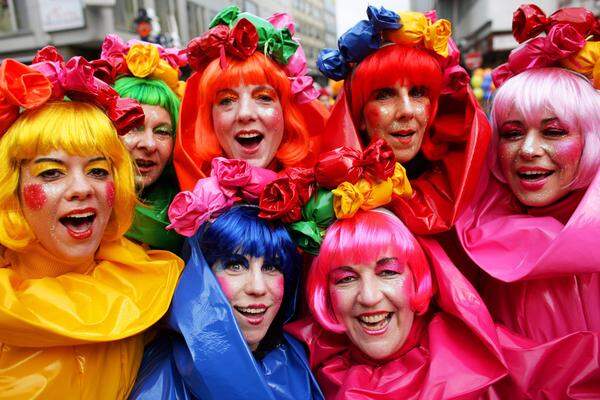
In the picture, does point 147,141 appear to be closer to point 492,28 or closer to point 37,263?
point 37,263

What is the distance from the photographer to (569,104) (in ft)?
6.97

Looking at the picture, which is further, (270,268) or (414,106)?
(414,106)

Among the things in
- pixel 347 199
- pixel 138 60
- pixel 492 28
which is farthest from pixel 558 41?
pixel 492 28

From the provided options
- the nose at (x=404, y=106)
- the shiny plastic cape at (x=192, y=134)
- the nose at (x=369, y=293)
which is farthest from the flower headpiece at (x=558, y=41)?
the nose at (x=369, y=293)

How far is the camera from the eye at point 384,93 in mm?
2441

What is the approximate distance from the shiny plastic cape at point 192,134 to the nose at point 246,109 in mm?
292

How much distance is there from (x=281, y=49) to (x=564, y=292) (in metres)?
1.78

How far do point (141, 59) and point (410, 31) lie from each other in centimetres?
147

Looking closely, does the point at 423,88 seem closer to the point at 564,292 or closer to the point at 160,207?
the point at 564,292

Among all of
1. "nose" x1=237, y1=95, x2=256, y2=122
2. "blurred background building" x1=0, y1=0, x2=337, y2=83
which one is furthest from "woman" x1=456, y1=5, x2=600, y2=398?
"blurred background building" x1=0, y1=0, x2=337, y2=83

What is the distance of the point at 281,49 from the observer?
8.45 feet

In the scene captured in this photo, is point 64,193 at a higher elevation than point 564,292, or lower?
higher

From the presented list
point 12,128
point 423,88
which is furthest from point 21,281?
point 423,88

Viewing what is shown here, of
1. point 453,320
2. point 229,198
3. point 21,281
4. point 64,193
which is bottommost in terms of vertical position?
point 453,320
